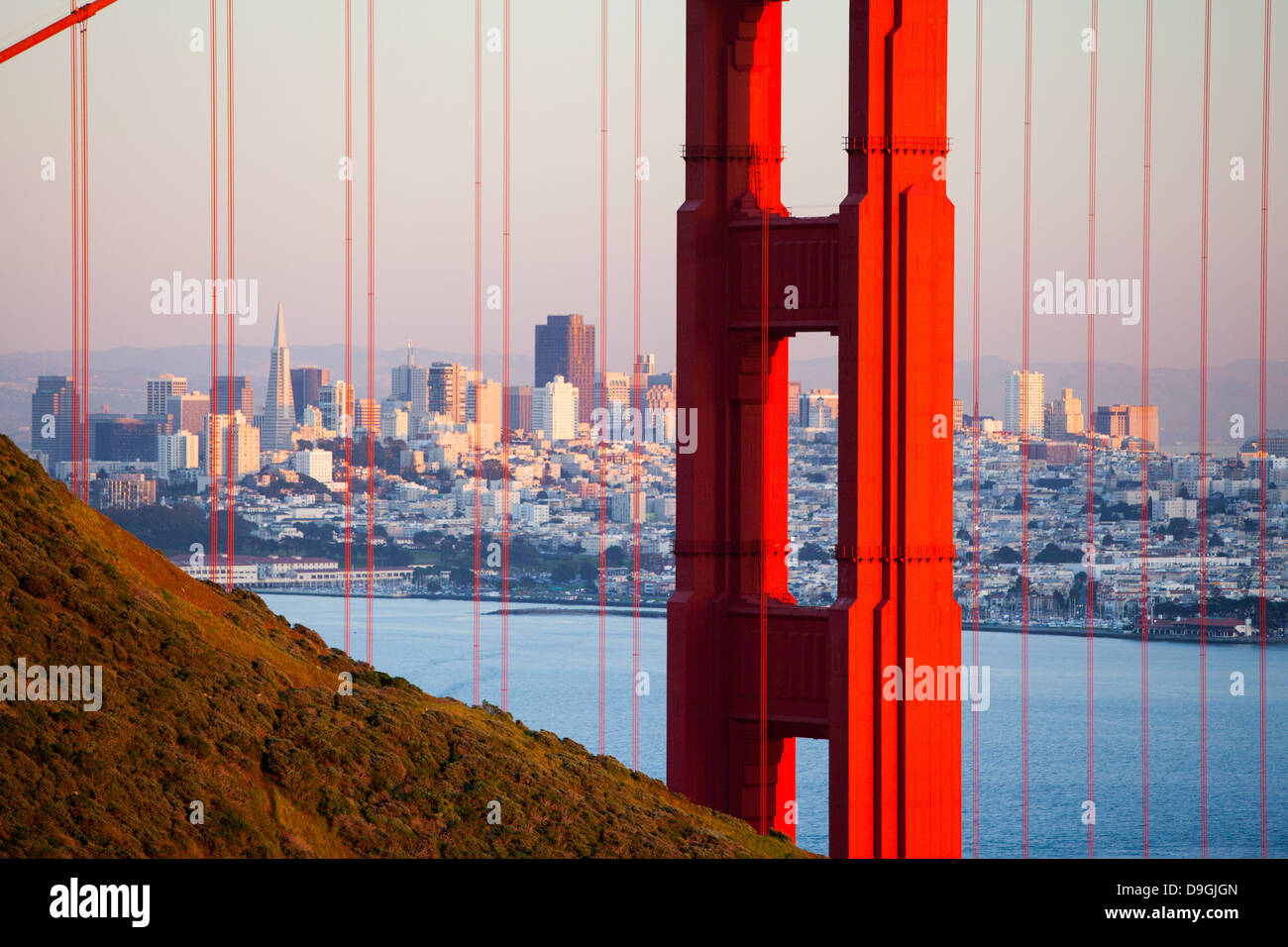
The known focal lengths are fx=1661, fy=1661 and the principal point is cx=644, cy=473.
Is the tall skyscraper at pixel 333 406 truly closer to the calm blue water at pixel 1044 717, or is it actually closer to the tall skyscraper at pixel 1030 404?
the calm blue water at pixel 1044 717

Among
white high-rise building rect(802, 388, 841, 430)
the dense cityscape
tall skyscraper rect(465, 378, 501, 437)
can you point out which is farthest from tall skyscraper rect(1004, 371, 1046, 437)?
tall skyscraper rect(465, 378, 501, 437)

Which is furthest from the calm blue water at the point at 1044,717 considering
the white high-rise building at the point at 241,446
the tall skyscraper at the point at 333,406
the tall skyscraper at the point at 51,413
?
the tall skyscraper at the point at 51,413

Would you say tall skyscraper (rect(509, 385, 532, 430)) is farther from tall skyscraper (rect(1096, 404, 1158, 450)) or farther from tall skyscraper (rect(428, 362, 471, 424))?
tall skyscraper (rect(1096, 404, 1158, 450))

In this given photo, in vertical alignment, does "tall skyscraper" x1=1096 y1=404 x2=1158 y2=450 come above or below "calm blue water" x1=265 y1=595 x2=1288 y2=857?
above

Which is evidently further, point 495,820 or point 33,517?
point 33,517

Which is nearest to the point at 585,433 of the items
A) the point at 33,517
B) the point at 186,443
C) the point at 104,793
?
the point at 186,443
